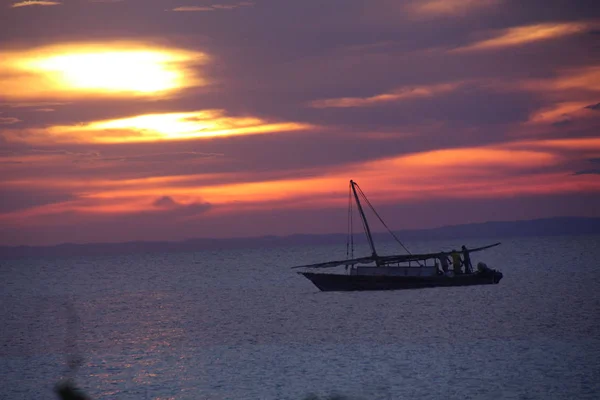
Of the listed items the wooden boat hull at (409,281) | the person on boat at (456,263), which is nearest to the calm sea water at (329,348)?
the wooden boat hull at (409,281)

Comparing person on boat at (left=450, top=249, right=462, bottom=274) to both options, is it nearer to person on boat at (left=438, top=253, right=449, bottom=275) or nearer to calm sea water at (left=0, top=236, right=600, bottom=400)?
person on boat at (left=438, top=253, right=449, bottom=275)

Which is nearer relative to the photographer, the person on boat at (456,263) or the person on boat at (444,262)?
the person on boat at (456,263)

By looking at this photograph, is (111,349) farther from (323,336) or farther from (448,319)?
(448,319)

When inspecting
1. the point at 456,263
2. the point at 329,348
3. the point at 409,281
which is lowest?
the point at 329,348

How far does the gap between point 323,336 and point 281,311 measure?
19413mm

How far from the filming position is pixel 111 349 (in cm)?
4338

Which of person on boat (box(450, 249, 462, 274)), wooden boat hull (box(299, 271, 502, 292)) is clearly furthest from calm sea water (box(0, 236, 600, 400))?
person on boat (box(450, 249, 462, 274))

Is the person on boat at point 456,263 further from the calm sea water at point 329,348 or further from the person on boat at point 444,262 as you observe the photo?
the calm sea water at point 329,348

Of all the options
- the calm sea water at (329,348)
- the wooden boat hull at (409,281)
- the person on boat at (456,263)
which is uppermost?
the person on boat at (456,263)

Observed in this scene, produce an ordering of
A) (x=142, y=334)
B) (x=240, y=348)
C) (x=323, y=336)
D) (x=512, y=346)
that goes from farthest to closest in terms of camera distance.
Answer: (x=142, y=334) → (x=323, y=336) → (x=240, y=348) → (x=512, y=346)

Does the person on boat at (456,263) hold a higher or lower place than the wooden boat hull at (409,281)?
higher

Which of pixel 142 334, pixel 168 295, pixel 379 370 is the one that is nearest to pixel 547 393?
pixel 379 370

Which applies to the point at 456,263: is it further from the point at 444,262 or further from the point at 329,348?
the point at 329,348

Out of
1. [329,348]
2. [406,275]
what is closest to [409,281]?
[406,275]
